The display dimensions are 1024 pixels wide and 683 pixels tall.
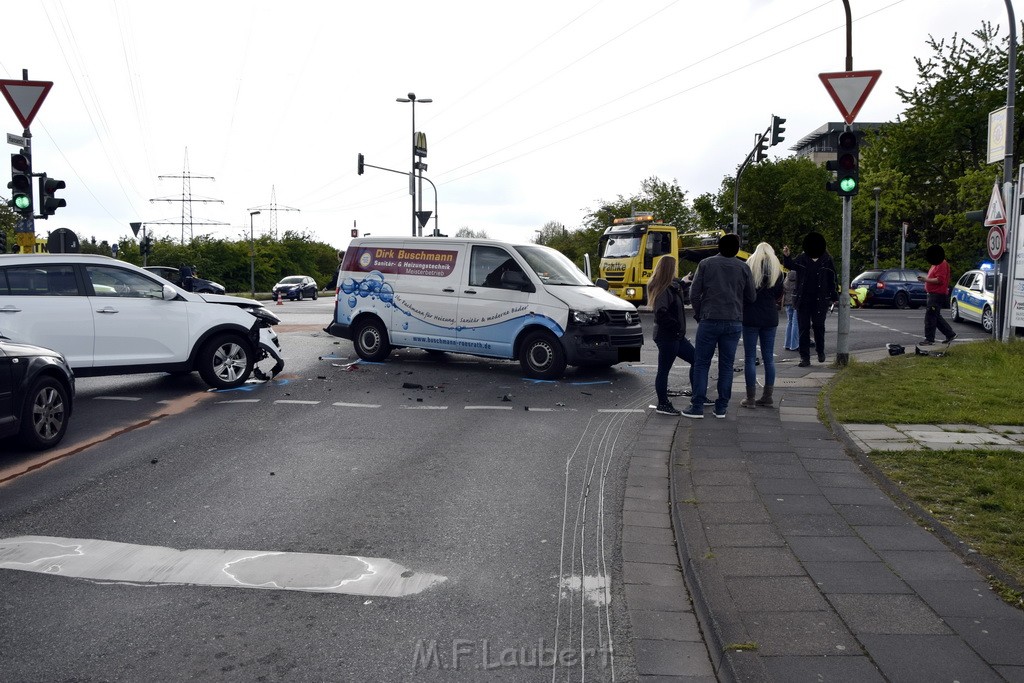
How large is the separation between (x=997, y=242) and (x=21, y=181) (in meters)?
16.8

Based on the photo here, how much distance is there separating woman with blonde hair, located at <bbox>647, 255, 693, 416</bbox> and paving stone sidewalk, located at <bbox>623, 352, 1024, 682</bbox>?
90.3 inches

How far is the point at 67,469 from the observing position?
276 inches

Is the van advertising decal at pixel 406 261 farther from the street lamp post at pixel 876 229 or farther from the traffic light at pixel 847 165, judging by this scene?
the street lamp post at pixel 876 229

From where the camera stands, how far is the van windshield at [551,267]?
12.9 metres

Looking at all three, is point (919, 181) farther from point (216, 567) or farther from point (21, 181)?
point (216, 567)

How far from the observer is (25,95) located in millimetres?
13883

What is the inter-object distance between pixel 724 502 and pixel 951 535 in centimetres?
135

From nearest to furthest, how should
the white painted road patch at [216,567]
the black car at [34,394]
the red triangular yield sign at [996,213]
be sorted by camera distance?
the white painted road patch at [216,567] → the black car at [34,394] → the red triangular yield sign at [996,213]

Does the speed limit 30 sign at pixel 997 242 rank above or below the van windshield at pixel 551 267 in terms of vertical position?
above

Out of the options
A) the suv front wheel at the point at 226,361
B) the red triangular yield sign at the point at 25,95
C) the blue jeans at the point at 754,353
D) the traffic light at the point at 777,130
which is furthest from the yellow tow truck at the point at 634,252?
the blue jeans at the point at 754,353

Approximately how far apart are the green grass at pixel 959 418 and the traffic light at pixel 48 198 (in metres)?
15.1

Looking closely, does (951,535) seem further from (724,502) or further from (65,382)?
(65,382)

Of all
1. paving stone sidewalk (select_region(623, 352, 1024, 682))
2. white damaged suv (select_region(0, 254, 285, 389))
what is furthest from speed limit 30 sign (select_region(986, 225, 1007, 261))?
white damaged suv (select_region(0, 254, 285, 389))

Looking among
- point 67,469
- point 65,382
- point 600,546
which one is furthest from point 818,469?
point 65,382
